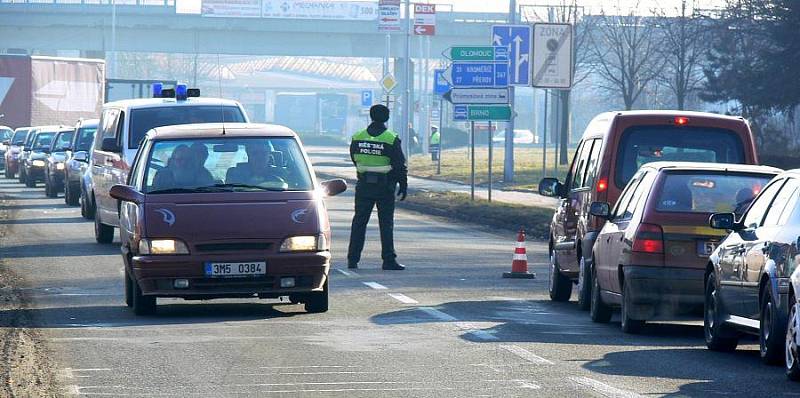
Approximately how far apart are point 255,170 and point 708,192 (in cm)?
388

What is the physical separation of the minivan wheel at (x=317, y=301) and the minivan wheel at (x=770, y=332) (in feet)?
14.1

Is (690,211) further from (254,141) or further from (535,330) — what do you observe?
(254,141)

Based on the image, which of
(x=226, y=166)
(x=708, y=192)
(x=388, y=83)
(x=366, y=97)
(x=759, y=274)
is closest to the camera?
(x=759, y=274)

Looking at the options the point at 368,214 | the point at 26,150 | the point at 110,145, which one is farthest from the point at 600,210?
the point at 26,150

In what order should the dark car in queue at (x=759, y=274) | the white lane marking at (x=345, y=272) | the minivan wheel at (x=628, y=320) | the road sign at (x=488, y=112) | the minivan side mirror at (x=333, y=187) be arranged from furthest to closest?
the road sign at (x=488, y=112), the white lane marking at (x=345, y=272), the minivan side mirror at (x=333, y=187), the minivan wheel at (x=628, y=320), the dark car in queue at (x=759, y=274)

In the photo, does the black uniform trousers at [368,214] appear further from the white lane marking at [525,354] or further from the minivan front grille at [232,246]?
the white lane marking at [525,354]

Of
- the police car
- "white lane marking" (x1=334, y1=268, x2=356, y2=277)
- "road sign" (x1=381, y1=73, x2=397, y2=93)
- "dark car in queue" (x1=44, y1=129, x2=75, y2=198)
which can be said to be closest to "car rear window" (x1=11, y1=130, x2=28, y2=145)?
"road sign" (x1=381, y1=73, x2=397, y2=93)

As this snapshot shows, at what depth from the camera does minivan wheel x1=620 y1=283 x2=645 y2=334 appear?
1339cm

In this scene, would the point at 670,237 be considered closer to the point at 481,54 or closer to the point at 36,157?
the point at 481,54

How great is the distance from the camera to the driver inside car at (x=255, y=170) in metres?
15.0

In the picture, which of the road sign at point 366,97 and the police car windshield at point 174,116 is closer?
the police car windshield at point 174,116

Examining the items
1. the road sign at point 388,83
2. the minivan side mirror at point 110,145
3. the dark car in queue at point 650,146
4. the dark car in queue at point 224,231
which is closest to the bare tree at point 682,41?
the road sign at point 388,83

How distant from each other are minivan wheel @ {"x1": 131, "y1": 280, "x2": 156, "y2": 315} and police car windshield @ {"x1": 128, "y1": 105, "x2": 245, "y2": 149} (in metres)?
9.04

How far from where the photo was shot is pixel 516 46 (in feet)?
132
